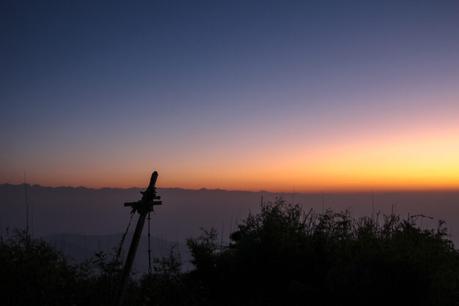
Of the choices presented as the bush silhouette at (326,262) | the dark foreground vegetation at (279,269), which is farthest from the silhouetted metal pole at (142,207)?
the bush silhouette at (326,262)

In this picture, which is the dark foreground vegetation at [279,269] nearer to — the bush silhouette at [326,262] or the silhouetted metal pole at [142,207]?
the bush silhouette at [326,262]

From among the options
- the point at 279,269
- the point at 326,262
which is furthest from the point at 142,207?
the point at 326,262

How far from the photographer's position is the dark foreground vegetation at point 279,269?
10945mm

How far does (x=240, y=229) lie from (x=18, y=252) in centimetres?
743

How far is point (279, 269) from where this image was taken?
1377 centimetres

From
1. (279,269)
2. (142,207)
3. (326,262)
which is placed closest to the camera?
(142,207)

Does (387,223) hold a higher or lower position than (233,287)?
higher

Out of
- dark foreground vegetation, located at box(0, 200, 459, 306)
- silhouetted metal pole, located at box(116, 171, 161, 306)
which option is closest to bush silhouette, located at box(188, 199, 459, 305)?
dark foreground vegetation, located at box(0, 200, 459, 306)

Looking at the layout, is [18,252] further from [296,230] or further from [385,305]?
[385,305]

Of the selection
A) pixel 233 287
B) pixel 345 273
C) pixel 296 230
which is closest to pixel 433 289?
pixel 345 273

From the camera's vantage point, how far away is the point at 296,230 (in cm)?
1449

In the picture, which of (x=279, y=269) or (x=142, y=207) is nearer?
(x=142, y=207)

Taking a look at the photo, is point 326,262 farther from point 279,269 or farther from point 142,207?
point 142,207

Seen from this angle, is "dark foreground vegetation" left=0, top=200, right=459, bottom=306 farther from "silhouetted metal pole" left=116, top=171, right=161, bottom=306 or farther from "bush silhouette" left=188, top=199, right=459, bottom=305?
"silhouetted metal pole" left=116, top=171, right=161, bottom=306
